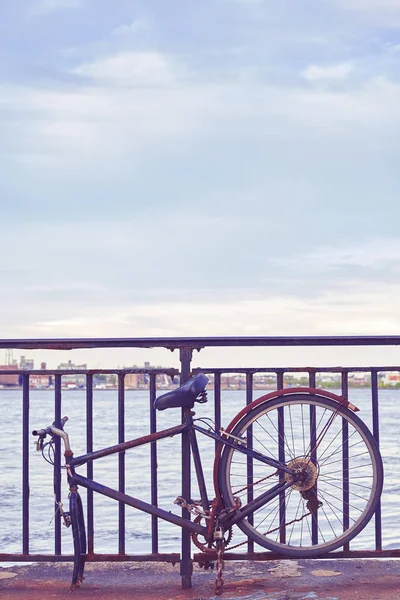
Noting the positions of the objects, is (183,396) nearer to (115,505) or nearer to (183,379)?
(183,379)

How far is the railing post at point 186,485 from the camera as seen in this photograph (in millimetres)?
4195

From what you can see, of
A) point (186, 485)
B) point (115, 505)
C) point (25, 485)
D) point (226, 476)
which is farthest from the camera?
point (115, 505)

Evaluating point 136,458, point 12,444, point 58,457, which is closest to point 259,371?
point 58,457

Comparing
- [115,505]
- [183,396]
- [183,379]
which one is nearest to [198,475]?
[183,396]

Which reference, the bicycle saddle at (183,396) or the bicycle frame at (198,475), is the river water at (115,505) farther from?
the bicycle saddle at (183,396)

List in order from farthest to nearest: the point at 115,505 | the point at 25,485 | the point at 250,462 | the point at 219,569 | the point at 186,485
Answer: the point at 115,505, the point at 25,485, the point at 250,462, the point at 186,485, the point at 219,569

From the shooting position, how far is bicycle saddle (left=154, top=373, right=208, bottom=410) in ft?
13.4

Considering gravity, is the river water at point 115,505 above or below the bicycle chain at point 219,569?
below

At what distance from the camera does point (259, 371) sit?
452cm

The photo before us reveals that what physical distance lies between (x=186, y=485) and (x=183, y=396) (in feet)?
1.88

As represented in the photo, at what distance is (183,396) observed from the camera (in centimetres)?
410

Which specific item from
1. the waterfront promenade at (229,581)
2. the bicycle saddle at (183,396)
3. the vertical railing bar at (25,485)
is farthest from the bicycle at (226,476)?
the vertical railing bar at (25,485)

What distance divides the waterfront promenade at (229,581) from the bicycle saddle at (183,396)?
3.28ft

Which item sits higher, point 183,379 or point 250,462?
point 183,379
